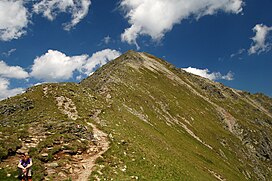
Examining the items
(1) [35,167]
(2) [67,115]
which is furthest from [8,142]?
(2) [67,115]

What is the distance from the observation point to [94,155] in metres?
31.8

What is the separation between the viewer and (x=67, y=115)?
43.3 meters

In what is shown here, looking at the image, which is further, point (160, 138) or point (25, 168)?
point (160, 138)

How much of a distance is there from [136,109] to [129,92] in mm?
10924

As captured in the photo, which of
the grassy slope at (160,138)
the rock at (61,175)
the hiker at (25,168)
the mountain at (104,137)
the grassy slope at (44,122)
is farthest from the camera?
the grassy slope at (160,138)

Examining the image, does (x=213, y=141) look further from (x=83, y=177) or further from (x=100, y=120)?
(x=83, y=177)

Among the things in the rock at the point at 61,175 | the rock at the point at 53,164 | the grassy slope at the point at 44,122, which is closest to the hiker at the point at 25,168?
the grassy slope at the point at 44,122

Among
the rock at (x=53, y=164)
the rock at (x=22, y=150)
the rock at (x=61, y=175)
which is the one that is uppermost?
the rock at (x=22, y=150)

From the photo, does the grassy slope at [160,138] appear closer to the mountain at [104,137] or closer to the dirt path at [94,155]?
the mountain at [104,137]

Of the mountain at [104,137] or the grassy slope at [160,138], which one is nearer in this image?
the mountain at [104,137]

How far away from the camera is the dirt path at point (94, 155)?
26.6 meters

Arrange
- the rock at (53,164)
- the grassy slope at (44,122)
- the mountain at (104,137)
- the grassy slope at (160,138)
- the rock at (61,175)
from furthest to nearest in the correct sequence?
the grassy slope at (160,138) → the mountain at (104,137) → the grassy slope at (44,122) → the rock at (53,164) → the rock at (61,175)

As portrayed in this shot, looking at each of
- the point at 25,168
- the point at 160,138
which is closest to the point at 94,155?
the point at 25,168

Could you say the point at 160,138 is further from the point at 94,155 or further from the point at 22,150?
the point at 22,150
